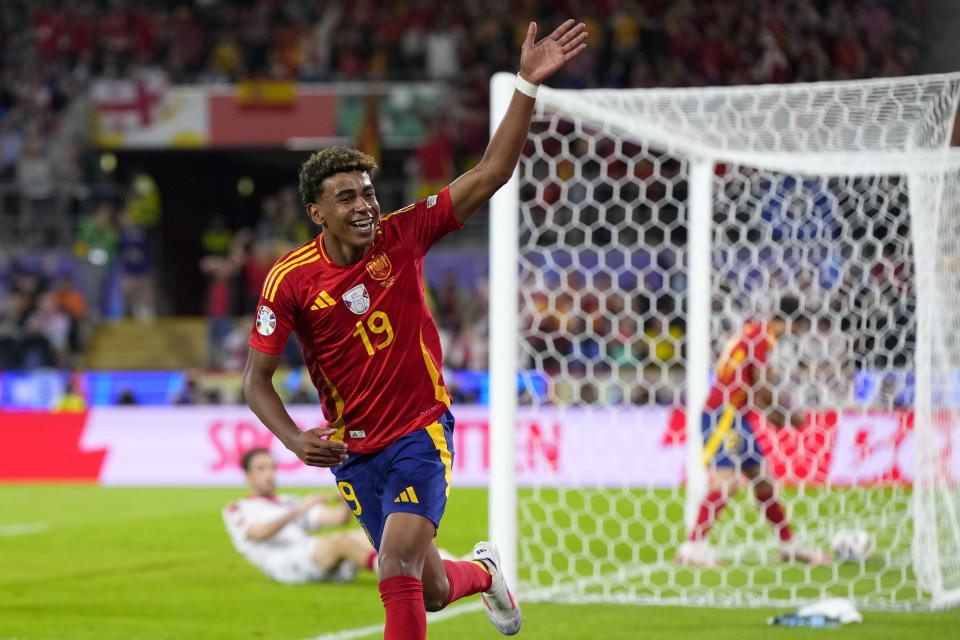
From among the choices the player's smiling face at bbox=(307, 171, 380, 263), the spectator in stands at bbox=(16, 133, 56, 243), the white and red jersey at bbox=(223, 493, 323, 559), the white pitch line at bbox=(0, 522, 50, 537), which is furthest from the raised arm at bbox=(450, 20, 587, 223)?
the spectator in stands at bbox=(16, 133, 56, 243)

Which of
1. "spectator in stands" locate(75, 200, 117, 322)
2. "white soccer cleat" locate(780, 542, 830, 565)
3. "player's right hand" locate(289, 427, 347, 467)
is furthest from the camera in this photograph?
"spectator in stands" locate(75, 200, 117, 322)

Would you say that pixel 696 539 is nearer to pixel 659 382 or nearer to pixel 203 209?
pixel 659 382

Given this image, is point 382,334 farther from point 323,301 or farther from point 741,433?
point 741,433

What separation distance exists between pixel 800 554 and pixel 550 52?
4.85 metres

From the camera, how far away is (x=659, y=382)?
13.4m

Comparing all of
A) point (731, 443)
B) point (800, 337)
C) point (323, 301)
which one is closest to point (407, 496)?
point (323, 301)

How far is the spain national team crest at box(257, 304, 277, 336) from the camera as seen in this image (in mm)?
4320

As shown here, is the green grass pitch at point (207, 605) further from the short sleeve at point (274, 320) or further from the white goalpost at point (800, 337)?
the short sleeve at point (274, 320)

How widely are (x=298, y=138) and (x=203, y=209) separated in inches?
144

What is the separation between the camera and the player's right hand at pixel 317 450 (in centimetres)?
403

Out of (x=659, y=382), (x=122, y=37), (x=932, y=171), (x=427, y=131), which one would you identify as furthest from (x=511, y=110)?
(x=122, y=37)

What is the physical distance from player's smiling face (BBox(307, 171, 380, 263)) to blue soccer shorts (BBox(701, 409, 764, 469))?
418 cm

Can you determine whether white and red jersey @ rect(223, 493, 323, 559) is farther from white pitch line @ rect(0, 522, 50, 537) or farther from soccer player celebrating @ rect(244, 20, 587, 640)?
white pitch line @ rect(0, 522, 50, 537)

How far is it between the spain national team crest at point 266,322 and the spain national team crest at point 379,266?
35cm
